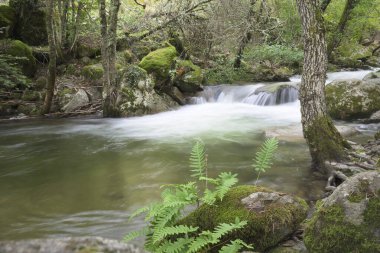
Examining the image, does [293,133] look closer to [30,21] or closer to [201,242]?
[201,242]

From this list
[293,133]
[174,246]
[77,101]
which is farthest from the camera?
[77,101]

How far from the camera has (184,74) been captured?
17.2 m

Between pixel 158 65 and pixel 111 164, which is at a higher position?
pixel 158 65

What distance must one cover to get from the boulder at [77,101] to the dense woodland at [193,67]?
0.14 ft

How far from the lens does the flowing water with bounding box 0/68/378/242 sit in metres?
5.36

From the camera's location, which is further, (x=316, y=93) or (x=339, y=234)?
(x=316, y=93)

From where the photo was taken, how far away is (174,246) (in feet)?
10.8

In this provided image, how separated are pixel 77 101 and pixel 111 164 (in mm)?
7274

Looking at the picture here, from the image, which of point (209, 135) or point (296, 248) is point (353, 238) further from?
point (209, 135)

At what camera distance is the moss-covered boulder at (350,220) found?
3.12 metres

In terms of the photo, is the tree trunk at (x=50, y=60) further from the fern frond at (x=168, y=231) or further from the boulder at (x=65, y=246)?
the boulder at (x=65, y=246)

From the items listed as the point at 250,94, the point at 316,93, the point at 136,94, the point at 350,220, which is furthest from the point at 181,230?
the point at 250,94

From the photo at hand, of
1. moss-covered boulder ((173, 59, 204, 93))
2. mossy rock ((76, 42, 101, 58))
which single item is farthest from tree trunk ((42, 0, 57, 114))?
moss-covered boulder ((173, 59, 204, 93))

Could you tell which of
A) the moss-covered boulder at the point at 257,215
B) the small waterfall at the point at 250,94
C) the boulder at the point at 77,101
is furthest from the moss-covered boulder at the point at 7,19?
the moss-covered boulder at the point at 257,215
